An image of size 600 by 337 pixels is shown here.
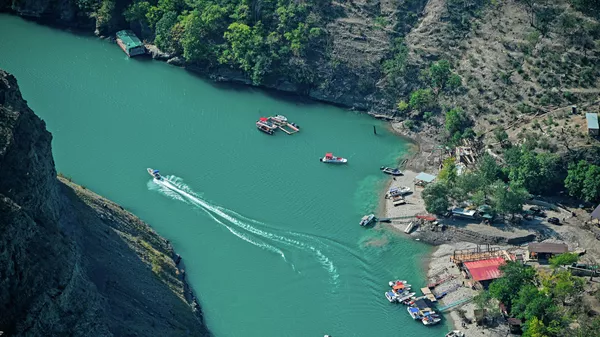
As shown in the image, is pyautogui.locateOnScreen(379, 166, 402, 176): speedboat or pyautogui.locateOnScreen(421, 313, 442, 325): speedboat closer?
pyautogui.locateOnScreen(421, 313, 442, 325): speedboat

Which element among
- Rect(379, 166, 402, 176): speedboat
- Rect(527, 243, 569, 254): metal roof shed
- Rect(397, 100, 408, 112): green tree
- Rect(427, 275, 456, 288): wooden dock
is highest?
Rect(397, 100, 408, 112): green tree

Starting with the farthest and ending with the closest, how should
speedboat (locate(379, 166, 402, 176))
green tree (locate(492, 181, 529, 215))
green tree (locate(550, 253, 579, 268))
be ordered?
speedboat (locate(379, 166, 402, 176)) → green tree (locate(492, 181, 529, 215)) → green tree (locate(550, 253, 579, 268))

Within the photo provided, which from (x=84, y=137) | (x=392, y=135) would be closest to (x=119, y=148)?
(x=84, y=137)

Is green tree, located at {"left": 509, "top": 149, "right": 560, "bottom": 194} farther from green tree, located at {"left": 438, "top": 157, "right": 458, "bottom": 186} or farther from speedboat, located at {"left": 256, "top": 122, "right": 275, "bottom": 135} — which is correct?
speedboat, located at {"left": 256, "top": 122, "right": 275, "bottom": 135}

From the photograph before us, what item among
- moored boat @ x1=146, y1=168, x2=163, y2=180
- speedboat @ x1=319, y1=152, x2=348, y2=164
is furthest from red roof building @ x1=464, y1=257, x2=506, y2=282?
moored boat @ x1=146, y1=168, x2=163, y2=180

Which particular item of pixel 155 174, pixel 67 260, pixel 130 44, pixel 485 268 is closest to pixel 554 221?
pixel 485 268

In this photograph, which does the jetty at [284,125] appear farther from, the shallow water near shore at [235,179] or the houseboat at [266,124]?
the shallow water near shore at [235,179]

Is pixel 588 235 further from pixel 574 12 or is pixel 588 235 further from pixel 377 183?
pixel 574 12

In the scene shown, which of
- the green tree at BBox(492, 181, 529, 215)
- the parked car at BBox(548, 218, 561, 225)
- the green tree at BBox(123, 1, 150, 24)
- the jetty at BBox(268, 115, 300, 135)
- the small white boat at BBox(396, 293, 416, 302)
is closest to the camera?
the small white boat at BBox(396, 293, 416, 302)
